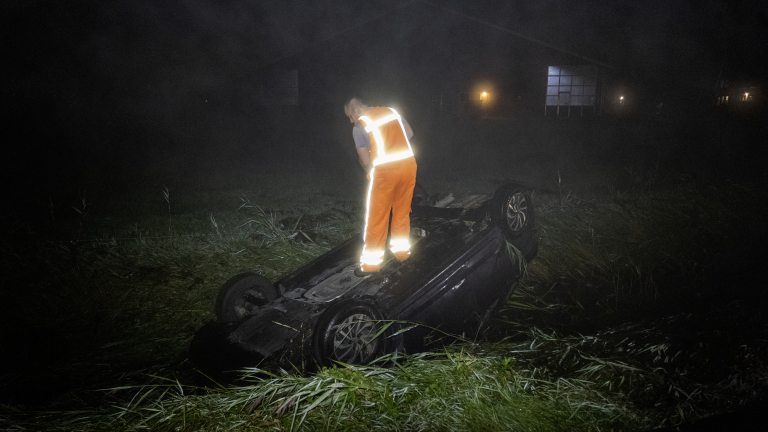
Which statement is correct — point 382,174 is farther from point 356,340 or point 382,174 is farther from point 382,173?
point 356,340

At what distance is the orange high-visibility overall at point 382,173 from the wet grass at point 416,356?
1038mm

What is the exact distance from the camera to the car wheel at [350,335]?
2406mm

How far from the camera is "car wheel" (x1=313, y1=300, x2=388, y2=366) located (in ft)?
7.89

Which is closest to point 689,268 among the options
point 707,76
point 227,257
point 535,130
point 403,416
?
point 403,416

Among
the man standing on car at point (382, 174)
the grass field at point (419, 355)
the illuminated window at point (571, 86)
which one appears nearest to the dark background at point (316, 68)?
the illuminated window at point (571, 86)

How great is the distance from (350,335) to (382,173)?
147cm

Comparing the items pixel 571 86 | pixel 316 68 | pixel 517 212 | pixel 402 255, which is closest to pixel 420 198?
pixel 517 212

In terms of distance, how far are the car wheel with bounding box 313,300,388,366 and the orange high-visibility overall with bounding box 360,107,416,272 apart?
32.6 inches

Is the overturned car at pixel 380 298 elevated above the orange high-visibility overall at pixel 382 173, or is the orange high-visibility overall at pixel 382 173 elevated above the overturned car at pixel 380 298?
the orange high-visibility overall at pixel 382 173

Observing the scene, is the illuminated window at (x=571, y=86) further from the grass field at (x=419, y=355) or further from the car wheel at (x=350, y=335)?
the car wheel at (x=350, y=335)

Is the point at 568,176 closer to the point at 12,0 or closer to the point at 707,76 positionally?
the point at 707,76

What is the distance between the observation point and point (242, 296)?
321cm

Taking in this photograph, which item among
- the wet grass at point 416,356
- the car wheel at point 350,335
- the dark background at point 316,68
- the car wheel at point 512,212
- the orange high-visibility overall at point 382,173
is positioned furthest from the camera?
the dark background at point 316,68

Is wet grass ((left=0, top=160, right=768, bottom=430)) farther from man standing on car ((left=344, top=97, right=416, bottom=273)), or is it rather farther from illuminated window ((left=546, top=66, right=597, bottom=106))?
illuminated window ((left=546, top=66, right=597, bottom=106))
